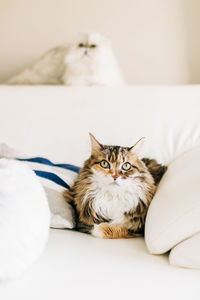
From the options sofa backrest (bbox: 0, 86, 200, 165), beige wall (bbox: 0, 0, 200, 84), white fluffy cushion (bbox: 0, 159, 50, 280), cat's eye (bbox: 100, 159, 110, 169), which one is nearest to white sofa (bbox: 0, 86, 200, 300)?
sofa backrest (bbox: 0, 86, 200, 165)

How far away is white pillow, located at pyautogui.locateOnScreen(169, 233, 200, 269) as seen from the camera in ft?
2.73

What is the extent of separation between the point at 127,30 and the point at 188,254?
1.42 meters

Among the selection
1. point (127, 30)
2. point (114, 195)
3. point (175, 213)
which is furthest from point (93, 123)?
point (127, 30)

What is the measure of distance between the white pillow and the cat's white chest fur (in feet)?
0.71

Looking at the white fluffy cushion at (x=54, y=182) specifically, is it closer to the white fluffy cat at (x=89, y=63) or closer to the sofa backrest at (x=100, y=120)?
the sofa backrest at (x=100, y=120)

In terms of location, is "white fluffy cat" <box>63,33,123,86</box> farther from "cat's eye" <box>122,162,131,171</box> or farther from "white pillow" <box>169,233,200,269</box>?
"white pillow" <box>169,233,200,269</box>

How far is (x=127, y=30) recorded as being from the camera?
6.42ft

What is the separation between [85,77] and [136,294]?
3.66 ft

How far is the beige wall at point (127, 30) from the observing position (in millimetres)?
1917

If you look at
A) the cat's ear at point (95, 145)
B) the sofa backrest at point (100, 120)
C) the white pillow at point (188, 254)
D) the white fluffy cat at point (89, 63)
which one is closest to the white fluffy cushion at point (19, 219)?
the cat's ear at point (95, 145)

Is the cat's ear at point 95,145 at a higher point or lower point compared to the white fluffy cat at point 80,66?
lower

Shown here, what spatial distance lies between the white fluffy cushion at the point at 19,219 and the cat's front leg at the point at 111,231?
17 centimetres

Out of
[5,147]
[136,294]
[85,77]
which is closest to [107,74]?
[85,77]

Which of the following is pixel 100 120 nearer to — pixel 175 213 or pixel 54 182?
pixel 54 182
